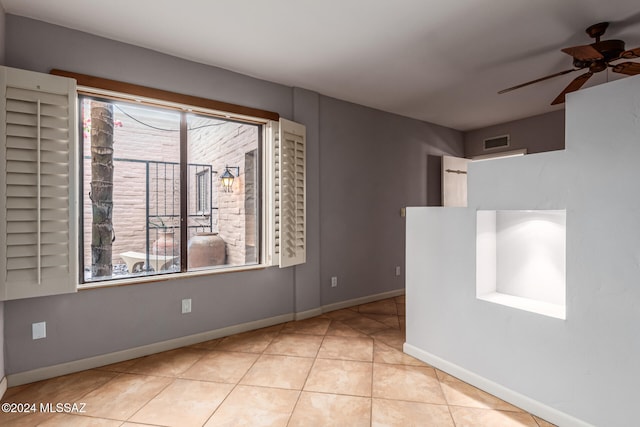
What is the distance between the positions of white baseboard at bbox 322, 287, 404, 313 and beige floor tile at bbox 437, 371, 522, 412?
1.80 m

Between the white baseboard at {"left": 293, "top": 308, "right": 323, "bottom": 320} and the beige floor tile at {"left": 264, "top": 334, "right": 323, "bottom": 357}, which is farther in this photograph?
the white baseboard at {"left": 293, "top": 308, "right": 323, "bottom": 320}

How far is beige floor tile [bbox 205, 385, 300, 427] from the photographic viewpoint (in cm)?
191

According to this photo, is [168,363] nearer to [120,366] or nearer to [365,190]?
[120,366]

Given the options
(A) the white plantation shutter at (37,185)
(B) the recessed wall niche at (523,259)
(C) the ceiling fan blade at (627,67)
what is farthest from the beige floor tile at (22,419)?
(C) the ceiling fan blade at (627,67)

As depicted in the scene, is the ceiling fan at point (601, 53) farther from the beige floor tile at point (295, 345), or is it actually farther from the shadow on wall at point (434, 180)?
the beige floor tile at point (295, 345)

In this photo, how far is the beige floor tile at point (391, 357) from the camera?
8.73 ft

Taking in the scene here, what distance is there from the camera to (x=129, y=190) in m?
2.83

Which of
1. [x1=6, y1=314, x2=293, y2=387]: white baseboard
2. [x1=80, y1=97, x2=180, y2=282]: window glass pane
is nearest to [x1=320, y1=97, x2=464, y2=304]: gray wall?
[x1=6, y1=314, x2=293, y2=387]: white baseboard

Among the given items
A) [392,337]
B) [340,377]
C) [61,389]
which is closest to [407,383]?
[340,377]

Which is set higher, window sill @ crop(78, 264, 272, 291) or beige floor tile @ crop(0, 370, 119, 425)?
window sill @ crop(78, 264, 272, 291)

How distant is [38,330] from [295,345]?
75.5 inches

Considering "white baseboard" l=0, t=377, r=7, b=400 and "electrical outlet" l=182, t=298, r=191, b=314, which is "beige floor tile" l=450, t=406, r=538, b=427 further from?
"white baseboard" l=0, t=377, r=7, b=400

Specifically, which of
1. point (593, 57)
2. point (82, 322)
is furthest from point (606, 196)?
point (82, 322)

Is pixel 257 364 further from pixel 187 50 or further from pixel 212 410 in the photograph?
pixel 187 50
